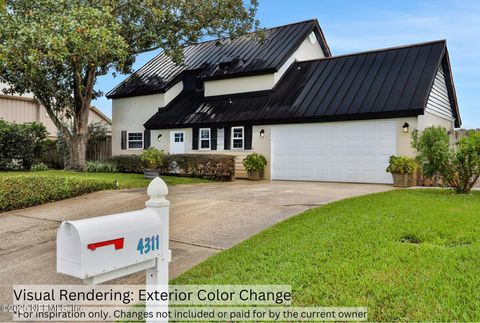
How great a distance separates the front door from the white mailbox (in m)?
16.4

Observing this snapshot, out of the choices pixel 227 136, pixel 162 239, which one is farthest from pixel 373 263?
pixel 227 136

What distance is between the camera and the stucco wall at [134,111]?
20625 millimetres

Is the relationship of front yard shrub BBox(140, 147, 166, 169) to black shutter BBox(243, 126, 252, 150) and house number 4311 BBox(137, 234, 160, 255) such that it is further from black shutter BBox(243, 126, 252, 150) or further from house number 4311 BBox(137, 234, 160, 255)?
house number 4311 BBox(137, 234, 160, 255)

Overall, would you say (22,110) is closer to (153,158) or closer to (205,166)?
(153,158)

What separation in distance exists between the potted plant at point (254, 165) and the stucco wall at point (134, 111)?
6291 millimetres

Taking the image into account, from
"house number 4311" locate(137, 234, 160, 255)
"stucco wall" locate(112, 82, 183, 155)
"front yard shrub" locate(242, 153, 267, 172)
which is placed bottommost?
"house number 4311" locate(137, 234, 160, 255)

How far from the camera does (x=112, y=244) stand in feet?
7.54

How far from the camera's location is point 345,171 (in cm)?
1486

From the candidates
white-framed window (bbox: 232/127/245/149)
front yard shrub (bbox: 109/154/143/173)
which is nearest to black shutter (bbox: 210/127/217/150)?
white-framed window (bbox: 232/127/245/149)

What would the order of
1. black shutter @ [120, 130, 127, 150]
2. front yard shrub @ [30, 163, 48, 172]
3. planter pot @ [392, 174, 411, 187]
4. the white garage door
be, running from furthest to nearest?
black shutter @ [120, 130, 127, 150] → front yard shrub @ [30, 163, 48, 172] → the white garage door → planter pot @ [392, 174, 411, 187]

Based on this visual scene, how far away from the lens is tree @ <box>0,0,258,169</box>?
39.9ft

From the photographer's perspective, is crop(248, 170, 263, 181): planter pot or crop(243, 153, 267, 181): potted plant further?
crop(248, 170, 263, 181): planter pot

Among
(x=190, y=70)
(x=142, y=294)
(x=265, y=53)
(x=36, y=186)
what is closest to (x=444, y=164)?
(x=142, y=294)

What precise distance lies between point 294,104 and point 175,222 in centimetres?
1035
